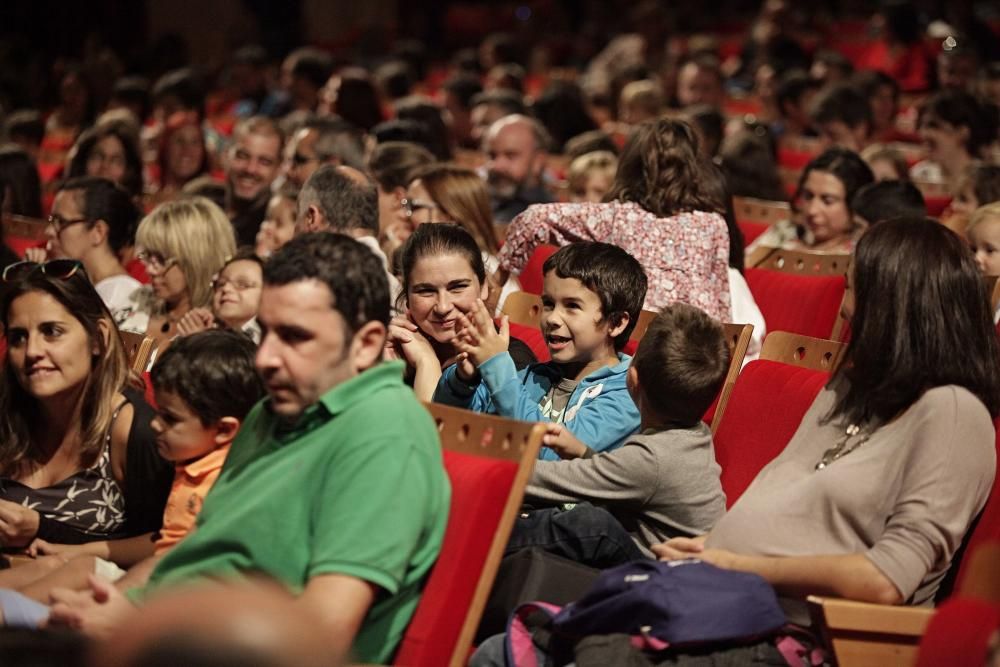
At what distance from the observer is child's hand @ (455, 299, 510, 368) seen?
3252 mm

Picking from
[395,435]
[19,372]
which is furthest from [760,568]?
[19,372]

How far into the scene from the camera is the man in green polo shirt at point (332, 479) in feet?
7.68

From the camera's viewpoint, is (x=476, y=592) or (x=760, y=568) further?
(x=760, y=568)

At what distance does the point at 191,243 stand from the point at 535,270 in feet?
3.51

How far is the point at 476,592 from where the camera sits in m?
2.54

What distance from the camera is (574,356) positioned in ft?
11.3

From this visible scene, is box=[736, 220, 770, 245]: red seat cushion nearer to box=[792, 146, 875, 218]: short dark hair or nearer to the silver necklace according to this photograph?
box=[792, 146, 875, 218]: short dark hair

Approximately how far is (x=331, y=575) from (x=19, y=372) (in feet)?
4.29

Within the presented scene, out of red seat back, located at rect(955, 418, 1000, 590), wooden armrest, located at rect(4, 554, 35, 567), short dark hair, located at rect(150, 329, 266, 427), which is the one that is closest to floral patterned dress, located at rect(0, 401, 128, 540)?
wooden armrest, located at rect(4, 554, 35, 567)

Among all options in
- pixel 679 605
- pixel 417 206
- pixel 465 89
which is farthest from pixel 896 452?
pixel 465 89

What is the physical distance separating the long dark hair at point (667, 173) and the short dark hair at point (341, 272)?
2014 millimetres

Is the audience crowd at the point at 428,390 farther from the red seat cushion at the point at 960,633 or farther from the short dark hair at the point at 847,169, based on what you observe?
the red seat cushion at the point at 960,633

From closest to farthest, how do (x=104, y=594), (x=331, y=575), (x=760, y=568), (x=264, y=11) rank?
(x=331, y=575) → (x=104, y=594) → (x=760, y=568) → (x=264, y=11)

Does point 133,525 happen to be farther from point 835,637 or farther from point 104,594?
point 835,637
